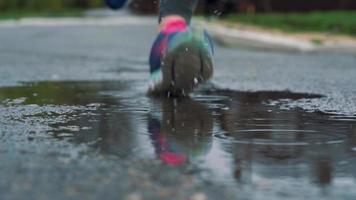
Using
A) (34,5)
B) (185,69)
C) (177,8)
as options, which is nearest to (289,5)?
(34,5)

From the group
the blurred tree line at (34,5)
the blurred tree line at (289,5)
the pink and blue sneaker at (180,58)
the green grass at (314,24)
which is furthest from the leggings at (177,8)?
the blurred tree line at (34,5)

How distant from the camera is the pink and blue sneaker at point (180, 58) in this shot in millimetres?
5363

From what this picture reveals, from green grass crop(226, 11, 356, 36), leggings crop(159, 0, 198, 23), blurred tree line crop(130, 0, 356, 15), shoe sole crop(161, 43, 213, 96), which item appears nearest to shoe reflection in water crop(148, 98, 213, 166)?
shoe sole crop(161, 43, 213, 96)

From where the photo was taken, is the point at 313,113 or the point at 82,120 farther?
the point at 313,113

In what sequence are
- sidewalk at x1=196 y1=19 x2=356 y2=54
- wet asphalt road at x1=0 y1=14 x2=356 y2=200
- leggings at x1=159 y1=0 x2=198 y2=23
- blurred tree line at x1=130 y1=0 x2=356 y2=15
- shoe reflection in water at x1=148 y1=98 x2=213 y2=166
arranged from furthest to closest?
blurred tree line at x1=130 y1=0 x2=356 y2=15 < sidewalk at x1=196 y1=19 x2=356 y2=54 < leggings at x1=159 y1=0 x2=198 y2=23 < shoe reflection in water at x1=148 y1=98 x2=213 y2=166 < wet asphalt road at x1=0 y1=14 x2=356 y2=200

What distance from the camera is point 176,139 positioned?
13.2ft

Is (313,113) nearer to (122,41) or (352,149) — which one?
(352,149)

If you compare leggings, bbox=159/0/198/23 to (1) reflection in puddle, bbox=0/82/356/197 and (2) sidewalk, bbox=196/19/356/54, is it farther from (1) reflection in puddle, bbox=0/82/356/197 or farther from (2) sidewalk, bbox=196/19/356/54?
(2) sidewalk, bbox=196/19/356/54

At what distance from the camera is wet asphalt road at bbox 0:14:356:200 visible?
301 centimetres

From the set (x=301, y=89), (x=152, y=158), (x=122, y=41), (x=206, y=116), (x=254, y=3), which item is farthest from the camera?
(x=254, y=3)

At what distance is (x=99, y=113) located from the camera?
5016 mm

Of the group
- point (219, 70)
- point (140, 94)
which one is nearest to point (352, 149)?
point (140, 94)

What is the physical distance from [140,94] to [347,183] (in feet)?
10.6

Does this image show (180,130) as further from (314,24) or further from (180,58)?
(314,24)
